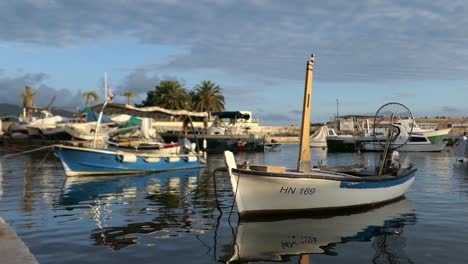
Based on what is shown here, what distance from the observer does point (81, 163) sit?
1069 inches

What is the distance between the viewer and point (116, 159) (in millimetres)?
28266

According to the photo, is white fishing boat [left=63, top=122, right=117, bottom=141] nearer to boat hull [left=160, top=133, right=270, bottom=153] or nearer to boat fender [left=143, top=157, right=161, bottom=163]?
boat hull [left=160, top=133, right=270, bottom=153]

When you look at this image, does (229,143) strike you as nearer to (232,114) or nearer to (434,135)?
(232,114)

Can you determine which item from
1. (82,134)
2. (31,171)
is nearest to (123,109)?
(31,171)

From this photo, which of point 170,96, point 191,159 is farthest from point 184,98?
point 191,159

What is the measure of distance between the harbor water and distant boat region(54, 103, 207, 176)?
5139mm

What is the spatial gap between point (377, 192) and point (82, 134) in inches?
1907

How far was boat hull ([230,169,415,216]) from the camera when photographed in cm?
1366

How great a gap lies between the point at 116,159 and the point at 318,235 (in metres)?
18.1

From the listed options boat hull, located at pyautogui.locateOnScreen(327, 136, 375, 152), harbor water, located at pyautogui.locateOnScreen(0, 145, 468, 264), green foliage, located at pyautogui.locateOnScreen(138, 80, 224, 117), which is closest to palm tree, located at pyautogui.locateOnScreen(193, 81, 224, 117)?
green foliage, located at pyautogui.locateOnScreen(138, 80, 224, 117)

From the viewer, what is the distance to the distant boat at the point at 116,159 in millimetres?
26891

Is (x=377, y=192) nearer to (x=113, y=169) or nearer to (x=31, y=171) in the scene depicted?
(x=113, y=169)

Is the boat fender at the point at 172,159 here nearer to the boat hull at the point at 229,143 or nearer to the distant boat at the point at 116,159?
the distant boat at the point at 116,159

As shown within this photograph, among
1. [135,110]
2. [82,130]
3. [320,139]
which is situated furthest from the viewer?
[320,139]
